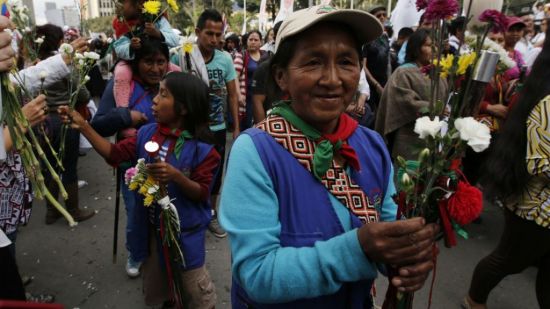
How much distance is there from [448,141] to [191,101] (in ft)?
5.66

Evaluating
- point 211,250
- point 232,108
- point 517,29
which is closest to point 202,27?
point 232,108

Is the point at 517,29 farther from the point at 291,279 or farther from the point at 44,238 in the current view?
the point at 44,238

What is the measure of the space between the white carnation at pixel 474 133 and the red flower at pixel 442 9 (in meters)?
0.27

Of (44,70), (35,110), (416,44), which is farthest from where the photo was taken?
Answer: (416,44)

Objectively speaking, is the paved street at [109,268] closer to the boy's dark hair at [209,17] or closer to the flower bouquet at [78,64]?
the flower bouquet at [78,64]

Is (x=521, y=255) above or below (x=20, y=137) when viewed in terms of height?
below

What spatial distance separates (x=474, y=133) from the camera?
905 mm

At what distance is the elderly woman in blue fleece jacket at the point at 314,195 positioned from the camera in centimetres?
101

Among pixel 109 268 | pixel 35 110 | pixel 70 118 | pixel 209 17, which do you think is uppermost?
pixel 209 17

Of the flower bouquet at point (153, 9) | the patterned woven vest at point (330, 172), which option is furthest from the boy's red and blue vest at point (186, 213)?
the patterned woven vest at point (330, 172)

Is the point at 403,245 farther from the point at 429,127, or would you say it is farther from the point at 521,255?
the point at 521,255

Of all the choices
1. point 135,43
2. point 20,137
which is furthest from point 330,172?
point 135,43

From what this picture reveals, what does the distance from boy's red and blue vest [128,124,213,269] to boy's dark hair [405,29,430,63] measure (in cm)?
226

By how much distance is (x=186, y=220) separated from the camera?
93.0 inches
